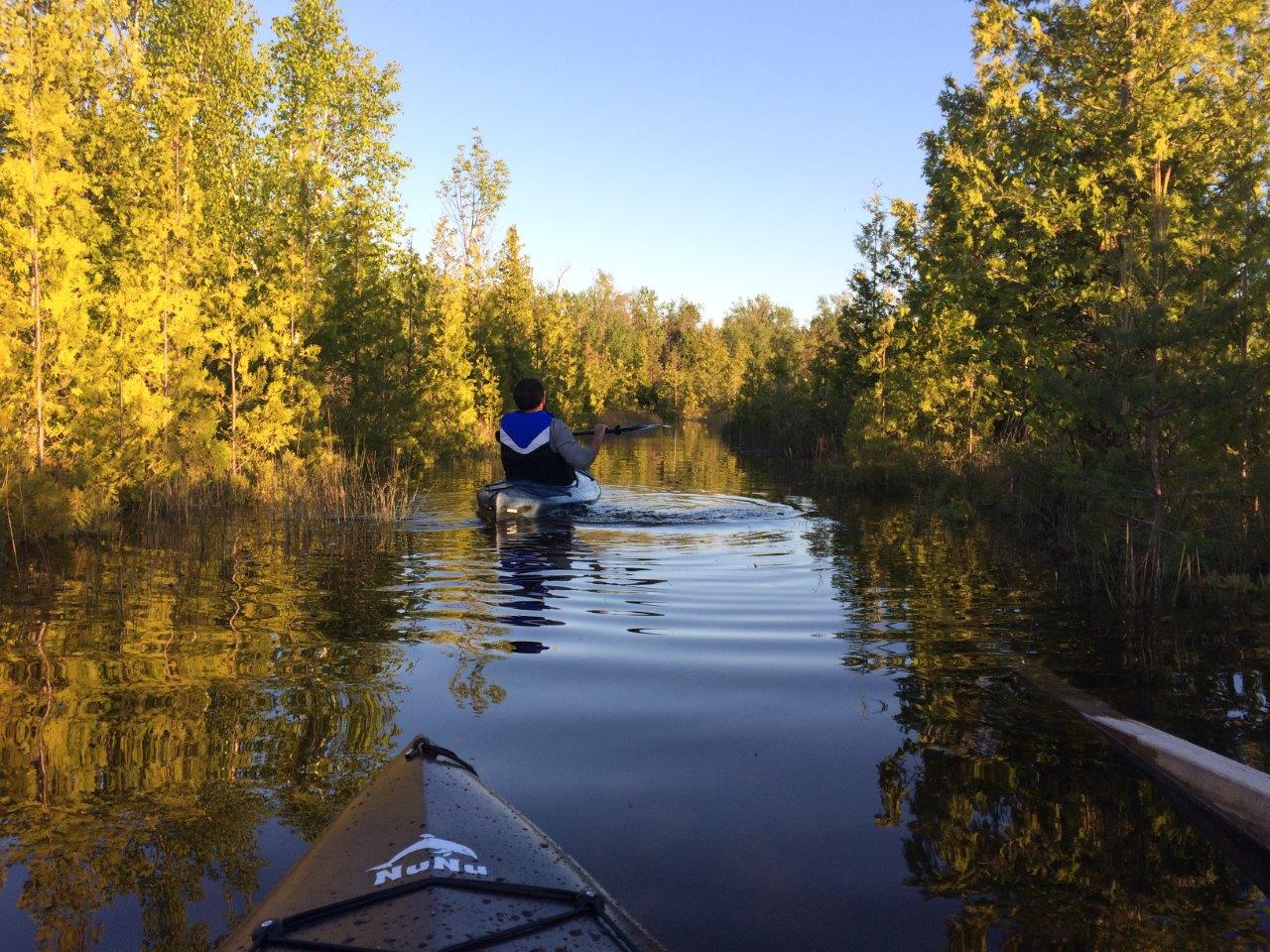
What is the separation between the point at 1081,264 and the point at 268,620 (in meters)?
9.45

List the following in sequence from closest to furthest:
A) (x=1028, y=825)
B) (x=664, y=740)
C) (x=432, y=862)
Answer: (x=432, y=862) → (x=1028, y=825) → (x=664, y=740)

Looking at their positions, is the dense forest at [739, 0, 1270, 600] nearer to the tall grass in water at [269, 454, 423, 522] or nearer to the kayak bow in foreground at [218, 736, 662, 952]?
the kayak bow in foreground at [218, 736, 662, 952]

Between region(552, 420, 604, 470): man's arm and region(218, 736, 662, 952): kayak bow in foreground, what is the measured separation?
1038 centimetres

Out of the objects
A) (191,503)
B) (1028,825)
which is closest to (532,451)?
(191,503)

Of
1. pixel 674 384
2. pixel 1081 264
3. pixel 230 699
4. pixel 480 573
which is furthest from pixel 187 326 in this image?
pixel 674 384

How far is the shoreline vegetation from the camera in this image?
32.1ft

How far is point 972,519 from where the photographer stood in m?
16.6

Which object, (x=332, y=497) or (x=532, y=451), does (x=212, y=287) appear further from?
(x=532, y=451)

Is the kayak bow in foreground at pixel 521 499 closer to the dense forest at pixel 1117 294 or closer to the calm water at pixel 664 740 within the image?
the calm water at pixel 664 740

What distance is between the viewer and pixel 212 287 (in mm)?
18328

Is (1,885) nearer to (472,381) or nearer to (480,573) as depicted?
(480,573)

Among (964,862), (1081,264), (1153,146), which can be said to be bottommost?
(964,862)

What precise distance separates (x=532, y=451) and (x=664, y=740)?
30.2ft

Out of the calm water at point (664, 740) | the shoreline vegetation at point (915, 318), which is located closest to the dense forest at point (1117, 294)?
the shoreline vegetation at point (915, 318)
